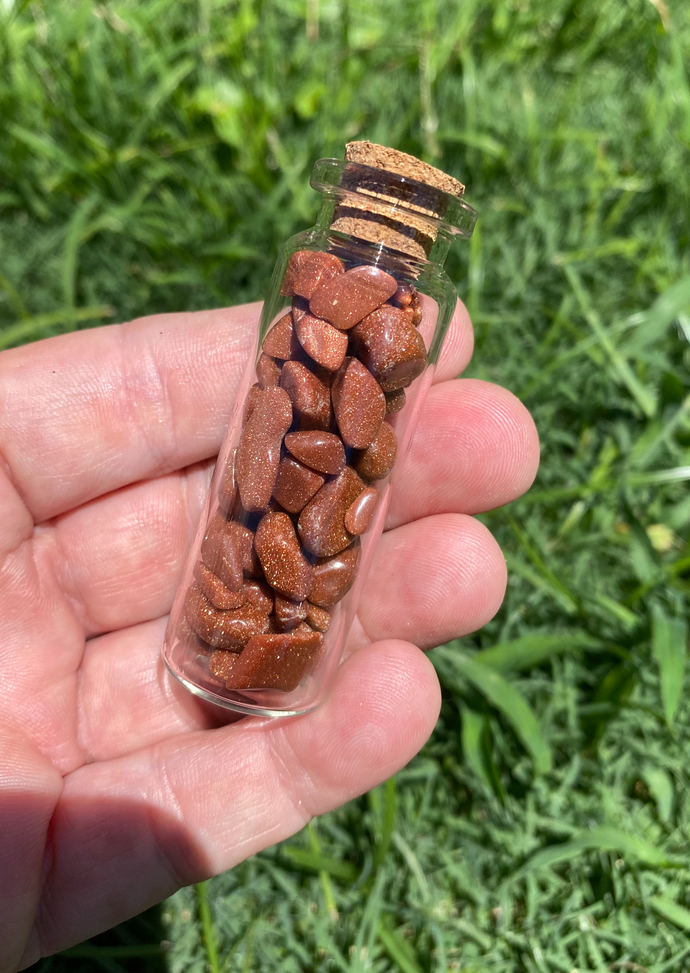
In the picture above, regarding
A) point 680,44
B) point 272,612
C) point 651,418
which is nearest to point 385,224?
point 272,612

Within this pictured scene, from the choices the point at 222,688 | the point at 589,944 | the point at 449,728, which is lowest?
the point at 589,944

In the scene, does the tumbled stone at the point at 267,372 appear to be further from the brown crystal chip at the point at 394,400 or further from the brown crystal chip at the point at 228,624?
the brown crystal chip at the point at 228,624

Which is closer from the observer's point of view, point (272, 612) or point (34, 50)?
point (272, 612)

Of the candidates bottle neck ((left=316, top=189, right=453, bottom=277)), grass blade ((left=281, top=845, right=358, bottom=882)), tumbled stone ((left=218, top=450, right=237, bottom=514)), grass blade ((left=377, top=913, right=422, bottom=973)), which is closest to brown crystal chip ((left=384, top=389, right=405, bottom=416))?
bottle neck ((left=316, top=189, right=453, bottom=277))

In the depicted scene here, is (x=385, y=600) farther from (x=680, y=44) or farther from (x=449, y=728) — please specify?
(x=680, y=44)

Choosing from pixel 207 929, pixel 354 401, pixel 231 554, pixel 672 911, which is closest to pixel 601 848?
pixel 672 911

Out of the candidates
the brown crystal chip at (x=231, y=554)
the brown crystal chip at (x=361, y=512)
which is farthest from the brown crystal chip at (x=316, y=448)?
the brown crystal chip at (x=231, y=554)

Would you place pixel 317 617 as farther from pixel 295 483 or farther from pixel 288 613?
pixel 295 483

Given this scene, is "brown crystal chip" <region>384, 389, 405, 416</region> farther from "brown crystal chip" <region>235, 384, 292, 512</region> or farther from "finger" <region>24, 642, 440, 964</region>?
"finger" <region>24, 642, 440, 964</region>
